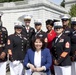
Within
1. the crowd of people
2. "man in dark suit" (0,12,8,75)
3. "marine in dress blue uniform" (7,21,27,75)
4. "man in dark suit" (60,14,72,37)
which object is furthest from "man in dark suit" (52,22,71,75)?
"man in dark suit" (0,12,8,75)

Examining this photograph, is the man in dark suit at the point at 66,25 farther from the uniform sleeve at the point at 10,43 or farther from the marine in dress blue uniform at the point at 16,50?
the uniform sleeve at the point at 10,43

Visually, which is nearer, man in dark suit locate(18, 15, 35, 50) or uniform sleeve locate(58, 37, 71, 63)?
uniform sleeve locate(58, 37, 71, 63)

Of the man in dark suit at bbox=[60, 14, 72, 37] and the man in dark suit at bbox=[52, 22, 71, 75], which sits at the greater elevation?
the man in dark suit at bbox=[60, 14, 72, 37]

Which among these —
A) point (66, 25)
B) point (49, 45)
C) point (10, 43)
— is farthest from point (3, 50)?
point (66, 25)

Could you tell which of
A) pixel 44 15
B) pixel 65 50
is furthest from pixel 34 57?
pixel 44 15

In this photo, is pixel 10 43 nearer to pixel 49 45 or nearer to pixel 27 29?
pixel 27 29

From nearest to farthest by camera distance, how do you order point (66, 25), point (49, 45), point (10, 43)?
→ 1. point (10, 43)
2. point (66, 25)
3. point (49, 45)

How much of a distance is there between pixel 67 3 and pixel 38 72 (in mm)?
29061

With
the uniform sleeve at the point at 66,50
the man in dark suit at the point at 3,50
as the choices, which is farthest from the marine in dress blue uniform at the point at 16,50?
the uniform sleeve at the point at 66,50

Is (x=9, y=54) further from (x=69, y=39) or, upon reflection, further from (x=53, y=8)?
(x=53, y=8)

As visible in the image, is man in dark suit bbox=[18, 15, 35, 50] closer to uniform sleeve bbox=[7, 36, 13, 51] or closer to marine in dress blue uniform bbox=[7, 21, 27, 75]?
marine in dress blue uniform bbox=[7, 21, 27, 75]

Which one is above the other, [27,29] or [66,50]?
[27,29]

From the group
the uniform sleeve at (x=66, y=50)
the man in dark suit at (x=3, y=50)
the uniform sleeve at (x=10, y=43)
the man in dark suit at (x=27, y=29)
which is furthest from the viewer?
the man in dark suit at (x=27, y=29)

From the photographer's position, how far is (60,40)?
5.48m
